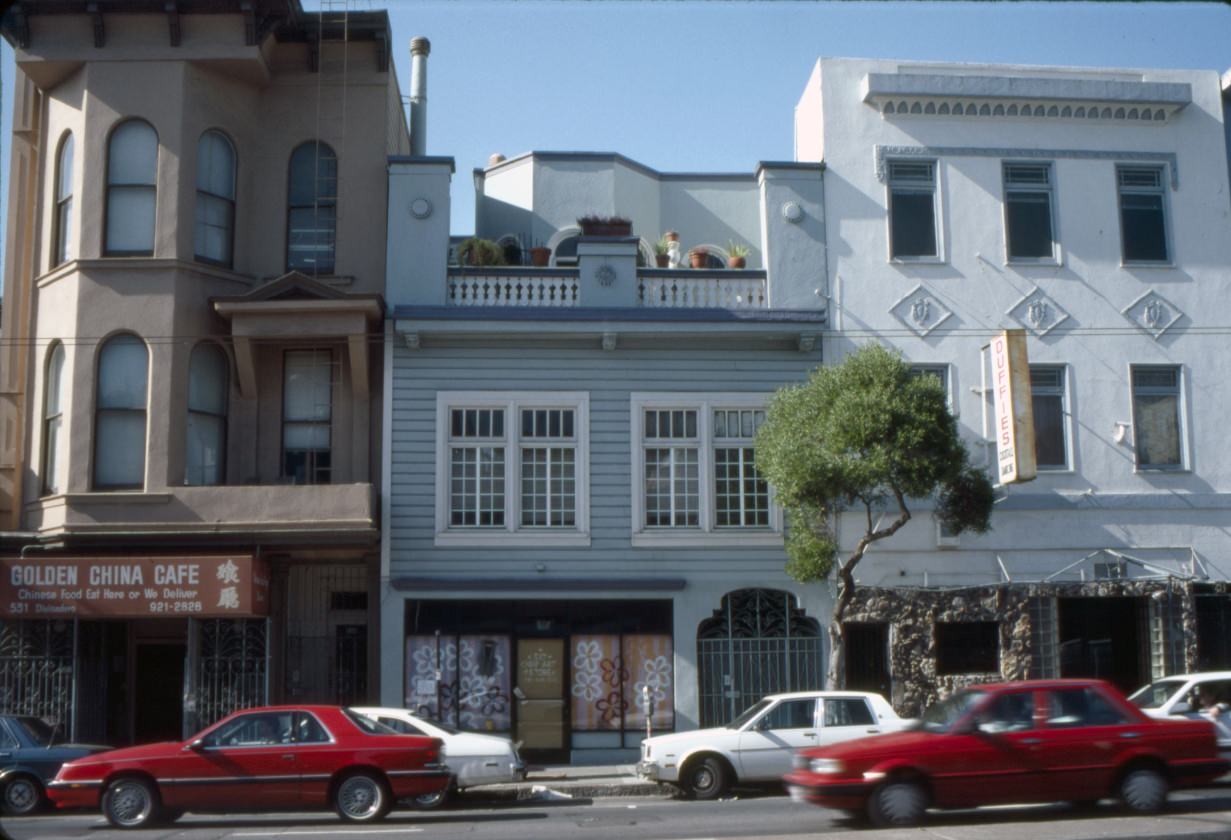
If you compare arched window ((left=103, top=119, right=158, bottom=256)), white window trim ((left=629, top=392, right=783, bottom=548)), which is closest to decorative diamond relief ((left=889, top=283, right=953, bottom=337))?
white window trim ((left=629, top=392, right=783, bottom=548))

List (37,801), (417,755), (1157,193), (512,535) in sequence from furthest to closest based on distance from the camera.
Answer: (1157,193) < (512,535) < (37,801) < (417,755)

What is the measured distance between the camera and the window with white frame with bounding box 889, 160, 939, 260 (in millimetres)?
24234

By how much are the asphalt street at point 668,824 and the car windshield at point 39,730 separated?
39.7 inches

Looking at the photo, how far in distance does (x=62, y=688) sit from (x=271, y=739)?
7.86 m

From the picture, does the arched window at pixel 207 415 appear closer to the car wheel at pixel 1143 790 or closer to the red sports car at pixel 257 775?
the red sports car at pixel 257 775

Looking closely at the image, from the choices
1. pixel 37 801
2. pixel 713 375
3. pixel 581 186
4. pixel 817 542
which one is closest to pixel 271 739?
pixel 37 801

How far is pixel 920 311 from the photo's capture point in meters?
23.9

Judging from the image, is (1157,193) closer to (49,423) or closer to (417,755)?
(417,755)

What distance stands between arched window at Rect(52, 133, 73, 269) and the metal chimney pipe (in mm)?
6701

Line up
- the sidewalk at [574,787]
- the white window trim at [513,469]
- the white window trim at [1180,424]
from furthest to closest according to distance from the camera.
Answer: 1. the white window trim at [1180,424]
2. the white window trim at [513,469]
3. the sidewalk at [574,787]

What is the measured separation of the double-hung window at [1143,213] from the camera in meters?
24.4

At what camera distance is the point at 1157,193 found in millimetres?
24594

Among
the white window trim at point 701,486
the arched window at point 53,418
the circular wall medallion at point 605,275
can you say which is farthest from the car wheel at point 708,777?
the arched window at point 53,418

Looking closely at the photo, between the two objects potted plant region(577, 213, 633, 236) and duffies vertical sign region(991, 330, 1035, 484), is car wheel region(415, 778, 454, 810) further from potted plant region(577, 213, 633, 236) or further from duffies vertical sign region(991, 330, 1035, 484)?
potted plant region(577, 213, 633, 236)
